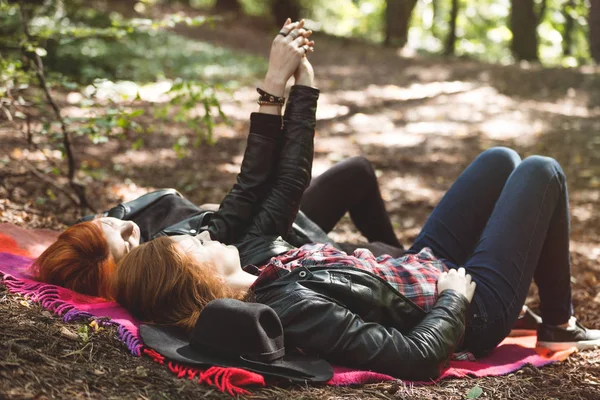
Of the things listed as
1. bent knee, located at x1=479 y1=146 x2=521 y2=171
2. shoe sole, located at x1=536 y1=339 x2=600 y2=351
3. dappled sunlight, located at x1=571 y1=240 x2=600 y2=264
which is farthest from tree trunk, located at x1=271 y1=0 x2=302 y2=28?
shoe sole, located at x1=536 y1=339 x2=600 y2=351

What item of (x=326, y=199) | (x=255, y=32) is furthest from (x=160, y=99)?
(x=255, y=32)

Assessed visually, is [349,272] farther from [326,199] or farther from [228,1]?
[228,1]

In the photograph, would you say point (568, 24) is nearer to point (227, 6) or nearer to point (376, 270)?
point (227, 6)

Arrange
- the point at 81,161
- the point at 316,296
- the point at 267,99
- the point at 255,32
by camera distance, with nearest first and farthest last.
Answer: the point at 316,296 → the point at 267,99 → the point at 81,161 → the point at 255,32

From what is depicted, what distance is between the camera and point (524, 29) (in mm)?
15602

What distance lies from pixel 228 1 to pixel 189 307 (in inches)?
713

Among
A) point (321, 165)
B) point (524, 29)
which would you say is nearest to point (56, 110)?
point (321, 165)

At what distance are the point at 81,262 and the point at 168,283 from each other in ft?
1.79

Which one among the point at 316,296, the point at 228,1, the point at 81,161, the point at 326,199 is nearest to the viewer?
the point at 316,296

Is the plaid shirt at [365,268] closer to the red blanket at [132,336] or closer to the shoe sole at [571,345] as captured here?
the red blanket at [132,336]

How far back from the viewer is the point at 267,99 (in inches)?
122

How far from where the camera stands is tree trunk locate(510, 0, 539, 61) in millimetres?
15555

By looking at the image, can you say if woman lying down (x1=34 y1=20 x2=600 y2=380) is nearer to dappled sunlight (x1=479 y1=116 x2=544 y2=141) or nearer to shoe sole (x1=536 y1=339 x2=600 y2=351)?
shoe sole (x1=536 y1=339 x2=600 y2=351)

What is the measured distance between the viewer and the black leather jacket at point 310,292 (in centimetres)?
243
